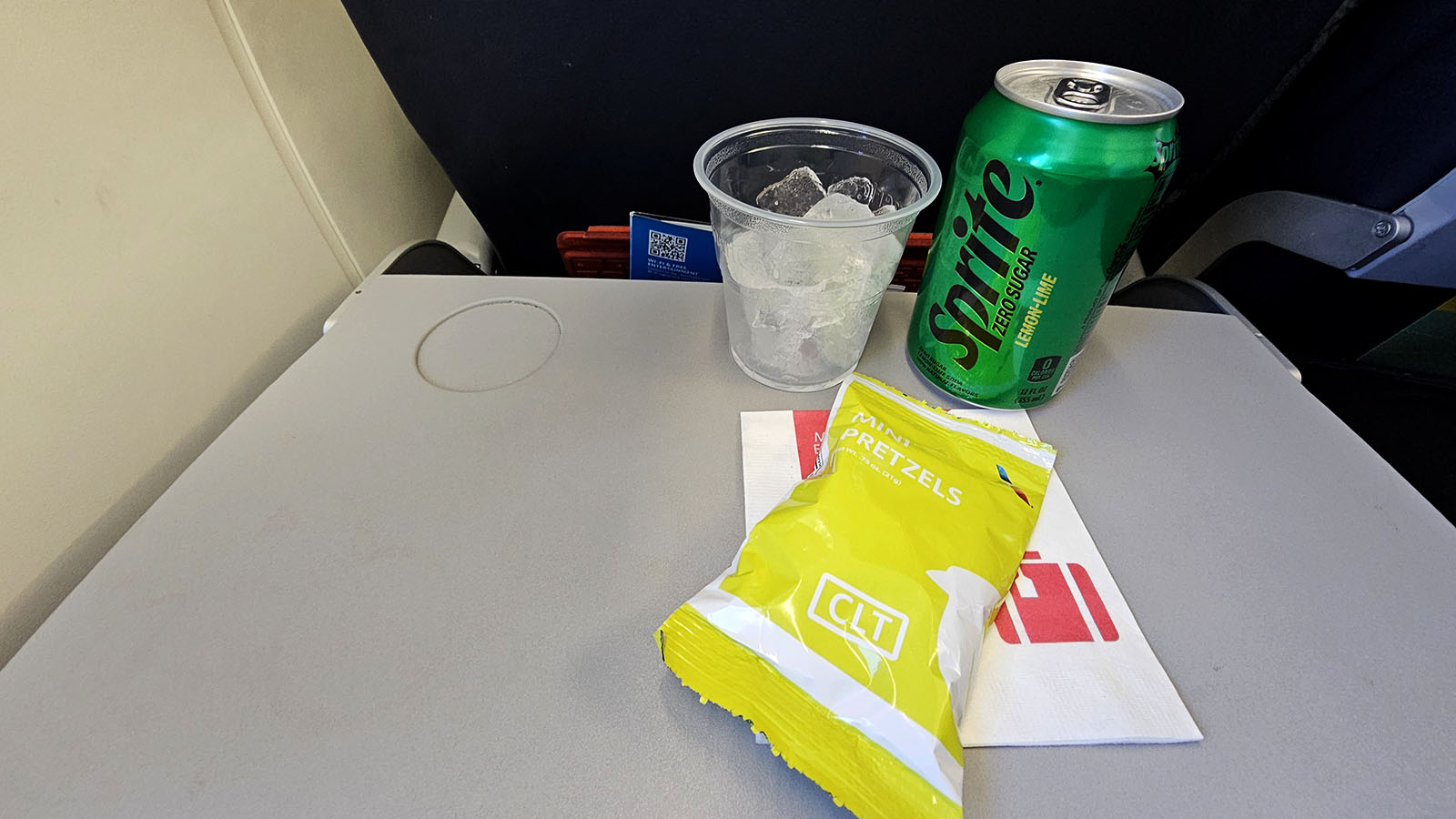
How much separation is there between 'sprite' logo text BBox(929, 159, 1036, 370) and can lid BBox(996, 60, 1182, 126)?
0.04 m

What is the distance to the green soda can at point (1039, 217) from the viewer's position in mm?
383

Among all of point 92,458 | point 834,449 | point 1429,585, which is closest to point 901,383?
point 834,449

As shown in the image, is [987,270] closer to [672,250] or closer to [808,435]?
[808,435]

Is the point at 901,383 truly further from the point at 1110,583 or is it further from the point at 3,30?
the point at 3,30

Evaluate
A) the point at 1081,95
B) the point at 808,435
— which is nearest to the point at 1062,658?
the point at 808,435

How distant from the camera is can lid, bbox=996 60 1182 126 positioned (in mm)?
378

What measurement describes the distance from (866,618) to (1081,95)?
0.34 meters

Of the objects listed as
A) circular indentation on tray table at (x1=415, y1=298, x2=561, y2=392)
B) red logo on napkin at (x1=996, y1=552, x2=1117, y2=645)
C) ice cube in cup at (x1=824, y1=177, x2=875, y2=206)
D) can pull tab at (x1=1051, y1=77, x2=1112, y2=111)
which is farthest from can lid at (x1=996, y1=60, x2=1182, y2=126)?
circular indentation on tray table at (x1=415, y1=298, x2=561, y2=392)

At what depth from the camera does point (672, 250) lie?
633 millimetres

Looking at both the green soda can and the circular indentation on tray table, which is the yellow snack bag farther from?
the circular indentation on tray table

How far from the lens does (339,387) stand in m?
0.50

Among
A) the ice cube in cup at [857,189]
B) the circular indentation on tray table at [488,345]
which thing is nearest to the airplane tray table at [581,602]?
the circular indentation on tray table at [488,345]

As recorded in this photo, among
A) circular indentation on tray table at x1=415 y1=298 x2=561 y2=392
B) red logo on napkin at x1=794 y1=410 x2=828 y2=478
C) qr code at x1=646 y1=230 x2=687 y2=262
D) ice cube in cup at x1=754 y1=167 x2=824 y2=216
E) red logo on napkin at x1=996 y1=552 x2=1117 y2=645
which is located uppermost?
ice cube in cup at x1=754 y1=167 x2=824 y2=216

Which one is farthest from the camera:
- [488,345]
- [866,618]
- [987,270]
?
[488,345]
